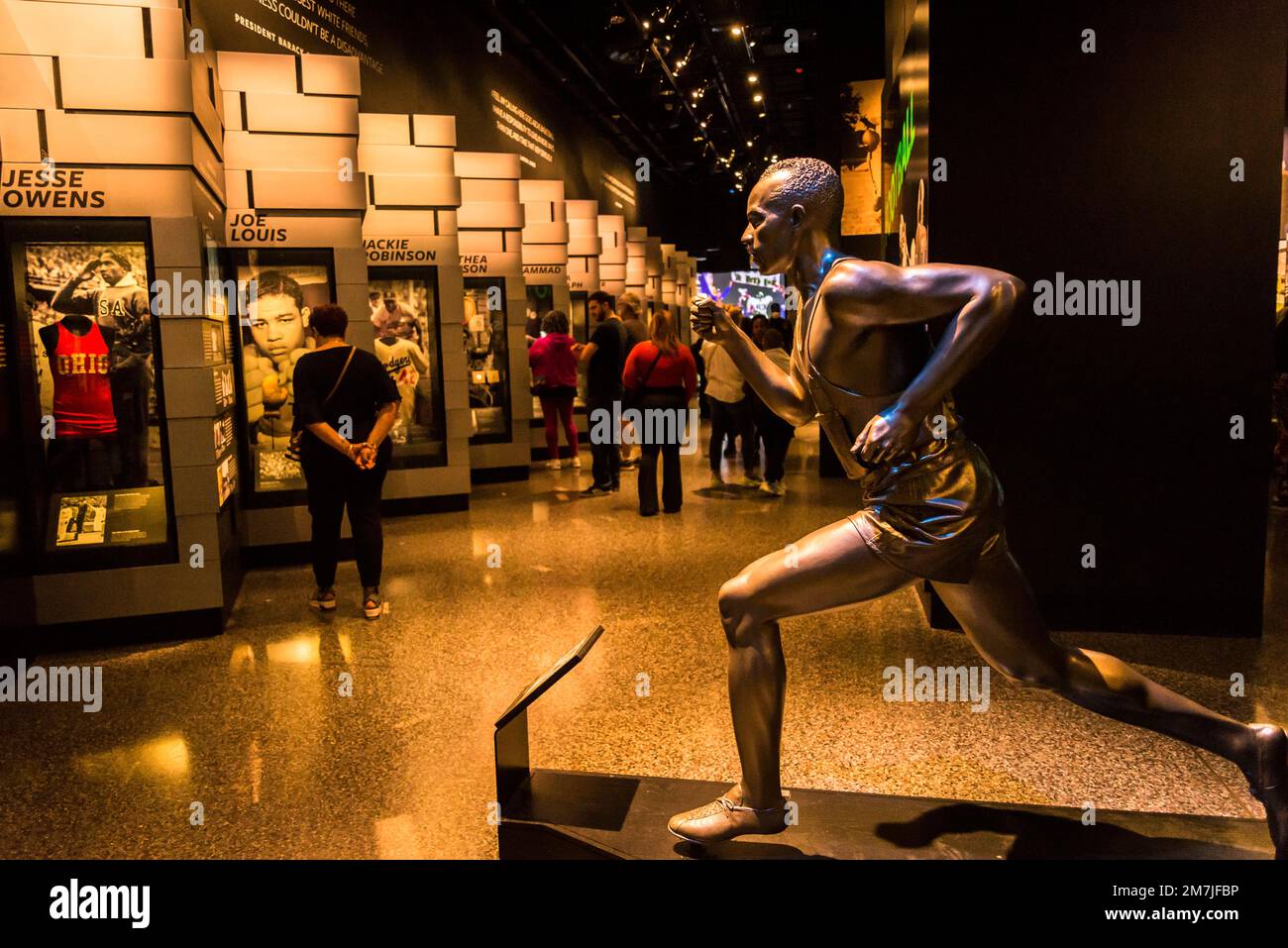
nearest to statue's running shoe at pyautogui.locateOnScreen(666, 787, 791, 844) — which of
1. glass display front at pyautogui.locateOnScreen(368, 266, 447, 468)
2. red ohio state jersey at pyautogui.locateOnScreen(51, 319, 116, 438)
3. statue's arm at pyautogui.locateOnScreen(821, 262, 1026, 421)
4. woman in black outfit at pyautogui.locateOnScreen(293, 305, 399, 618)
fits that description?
statue's arm at pyautogui.locateOnScreen(821, 262, 1026, 421)

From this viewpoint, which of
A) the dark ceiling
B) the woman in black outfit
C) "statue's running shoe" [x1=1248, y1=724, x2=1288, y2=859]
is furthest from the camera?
the dark ceiling

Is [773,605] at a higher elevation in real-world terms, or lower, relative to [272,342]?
lower

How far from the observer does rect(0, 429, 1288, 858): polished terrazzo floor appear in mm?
3168

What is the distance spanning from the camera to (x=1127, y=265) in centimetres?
477

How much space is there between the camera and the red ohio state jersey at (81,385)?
16.4ft

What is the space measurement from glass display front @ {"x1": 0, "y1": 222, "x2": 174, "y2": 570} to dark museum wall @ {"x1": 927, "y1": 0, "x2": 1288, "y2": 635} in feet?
12.7

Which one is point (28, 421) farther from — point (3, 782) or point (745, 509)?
point (745, 509)

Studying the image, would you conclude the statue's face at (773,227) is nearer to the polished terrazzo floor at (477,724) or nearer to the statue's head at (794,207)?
the statue's head at (794,207)

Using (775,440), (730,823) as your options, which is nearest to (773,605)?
(730,823)

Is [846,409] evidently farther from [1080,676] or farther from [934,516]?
[1080,676]

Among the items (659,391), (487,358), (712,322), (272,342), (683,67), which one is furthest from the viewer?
(683,67)

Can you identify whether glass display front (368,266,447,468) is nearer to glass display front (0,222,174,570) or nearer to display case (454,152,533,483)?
display case (454,152,533,483)

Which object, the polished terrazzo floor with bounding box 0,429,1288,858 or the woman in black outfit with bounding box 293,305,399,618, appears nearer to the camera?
the polished terrazzo floor with bounding box 0,429,1288,858

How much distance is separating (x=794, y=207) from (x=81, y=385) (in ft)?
13.2
